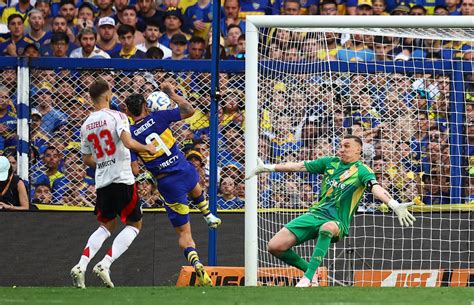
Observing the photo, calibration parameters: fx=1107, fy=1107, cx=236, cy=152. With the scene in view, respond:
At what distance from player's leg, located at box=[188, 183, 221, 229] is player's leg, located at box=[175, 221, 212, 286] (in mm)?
219

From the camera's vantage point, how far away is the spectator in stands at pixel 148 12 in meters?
14.8

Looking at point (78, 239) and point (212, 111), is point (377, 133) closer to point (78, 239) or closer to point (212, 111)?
point (212, 111)

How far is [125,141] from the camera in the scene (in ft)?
32.7

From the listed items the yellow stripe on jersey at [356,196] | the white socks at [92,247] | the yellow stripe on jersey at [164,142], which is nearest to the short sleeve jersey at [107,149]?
the white socks at [92,247]

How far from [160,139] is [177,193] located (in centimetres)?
61

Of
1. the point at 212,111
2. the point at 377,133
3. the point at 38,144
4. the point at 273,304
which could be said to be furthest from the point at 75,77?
the point at 273,304

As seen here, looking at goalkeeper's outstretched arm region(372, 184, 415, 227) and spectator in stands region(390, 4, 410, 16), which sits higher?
spectator in stands region(390, 4, 410, 16)

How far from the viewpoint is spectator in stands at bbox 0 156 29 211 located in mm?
12781

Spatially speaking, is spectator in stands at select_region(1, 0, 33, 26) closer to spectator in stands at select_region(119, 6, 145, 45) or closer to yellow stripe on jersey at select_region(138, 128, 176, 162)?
spectator in stands at select_region(119, 6, 145, 45)

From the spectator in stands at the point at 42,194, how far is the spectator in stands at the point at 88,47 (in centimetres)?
216

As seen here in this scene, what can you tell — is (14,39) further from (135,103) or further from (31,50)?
(135,103)

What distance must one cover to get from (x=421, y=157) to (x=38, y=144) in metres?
4.49

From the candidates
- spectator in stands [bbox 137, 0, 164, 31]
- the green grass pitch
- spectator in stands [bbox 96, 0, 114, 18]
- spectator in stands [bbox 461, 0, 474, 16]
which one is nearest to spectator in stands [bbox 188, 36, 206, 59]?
spectator in stands [bbox 137, 0, 164, 31]

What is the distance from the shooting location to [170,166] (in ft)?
39.2
